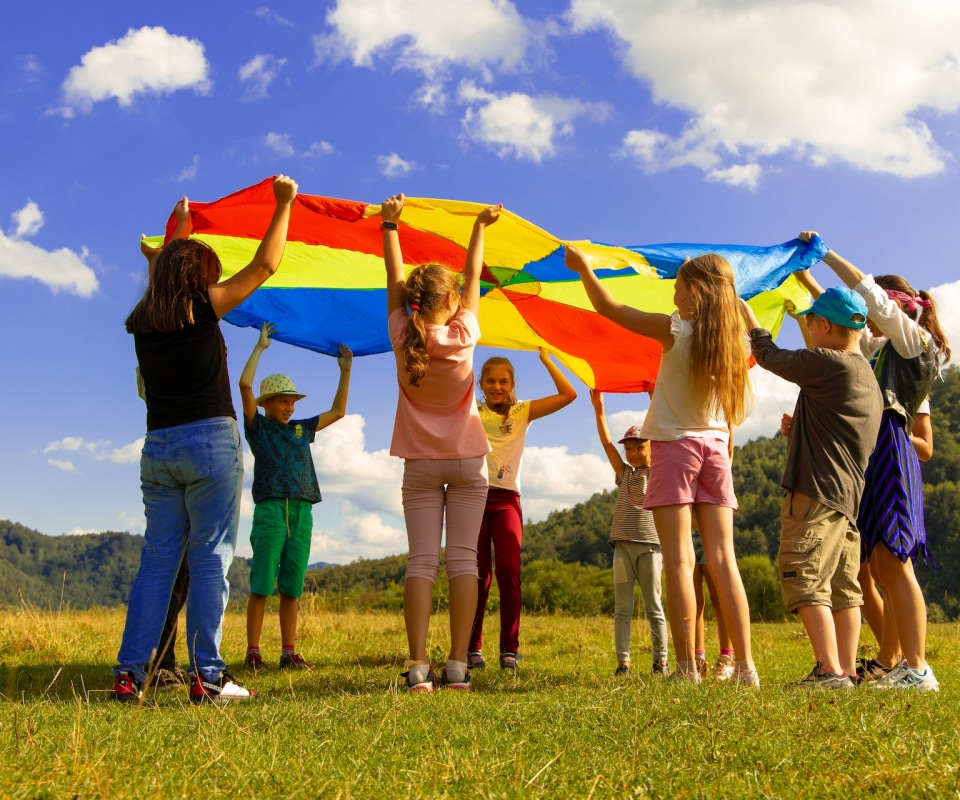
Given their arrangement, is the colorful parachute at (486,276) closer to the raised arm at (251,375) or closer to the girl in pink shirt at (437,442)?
the raised arm at (251,375)

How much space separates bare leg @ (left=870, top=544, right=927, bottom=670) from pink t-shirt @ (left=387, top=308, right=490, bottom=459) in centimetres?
183

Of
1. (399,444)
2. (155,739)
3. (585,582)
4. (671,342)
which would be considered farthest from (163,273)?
(585,582)

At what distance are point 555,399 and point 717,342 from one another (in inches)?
72.6

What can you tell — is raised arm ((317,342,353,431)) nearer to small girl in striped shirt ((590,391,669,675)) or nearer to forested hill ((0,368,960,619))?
small girl in striped shirt ((590,391,669,675))

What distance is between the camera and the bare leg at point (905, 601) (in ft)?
11.8

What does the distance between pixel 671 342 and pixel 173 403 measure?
2119 mm

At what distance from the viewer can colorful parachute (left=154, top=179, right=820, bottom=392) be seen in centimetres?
505

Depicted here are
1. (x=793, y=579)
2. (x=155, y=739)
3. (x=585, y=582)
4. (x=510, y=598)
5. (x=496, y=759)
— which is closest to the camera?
(x=496, y=759)

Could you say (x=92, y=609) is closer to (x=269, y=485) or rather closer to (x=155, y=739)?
(x=269, y=485)

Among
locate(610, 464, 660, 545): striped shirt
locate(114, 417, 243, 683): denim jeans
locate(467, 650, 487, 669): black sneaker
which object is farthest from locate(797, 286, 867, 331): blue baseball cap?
locate(467, 650, 487, 669): black sneaker

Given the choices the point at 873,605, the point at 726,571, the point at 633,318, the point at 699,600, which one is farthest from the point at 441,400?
the point at 699,600

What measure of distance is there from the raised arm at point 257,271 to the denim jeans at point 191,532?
50cm

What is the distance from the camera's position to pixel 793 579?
11.2 feet

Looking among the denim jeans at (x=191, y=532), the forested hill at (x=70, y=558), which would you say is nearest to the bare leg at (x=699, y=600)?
the denim jeans at (x=191, y=532)
